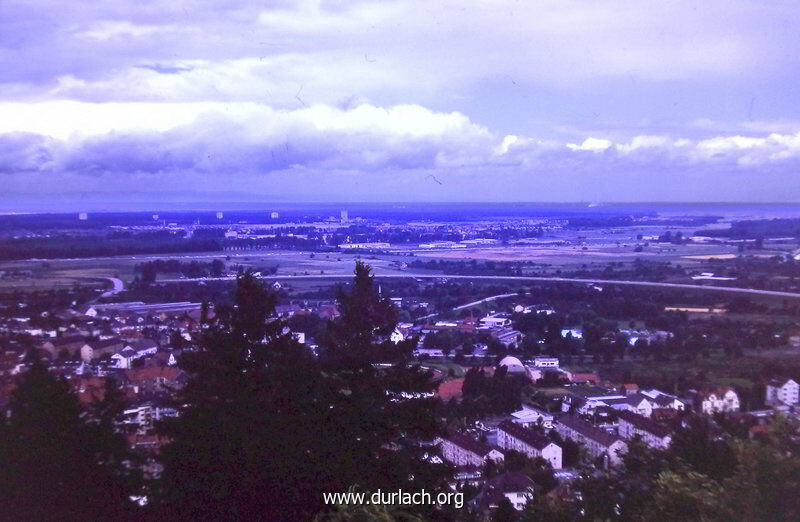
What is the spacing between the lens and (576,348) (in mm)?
11289

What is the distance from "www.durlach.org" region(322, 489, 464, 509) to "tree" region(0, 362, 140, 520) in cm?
165

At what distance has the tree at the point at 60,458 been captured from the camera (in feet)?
18.5

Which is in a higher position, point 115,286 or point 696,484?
point 115,286

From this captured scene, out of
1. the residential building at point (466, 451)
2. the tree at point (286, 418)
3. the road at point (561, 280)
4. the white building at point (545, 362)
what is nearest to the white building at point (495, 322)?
the white building at point (545, 362)

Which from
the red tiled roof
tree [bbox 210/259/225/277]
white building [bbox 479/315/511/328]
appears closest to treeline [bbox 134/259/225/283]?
tree [bbox 210/259/225/277]

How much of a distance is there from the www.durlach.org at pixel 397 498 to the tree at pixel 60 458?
165cm

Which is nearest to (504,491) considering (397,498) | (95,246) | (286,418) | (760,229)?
(397,498)

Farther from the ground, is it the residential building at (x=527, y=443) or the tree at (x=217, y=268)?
the tree at (x=217, y=268)

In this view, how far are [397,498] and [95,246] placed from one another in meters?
8.77

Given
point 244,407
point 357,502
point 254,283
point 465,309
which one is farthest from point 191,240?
point 357,502

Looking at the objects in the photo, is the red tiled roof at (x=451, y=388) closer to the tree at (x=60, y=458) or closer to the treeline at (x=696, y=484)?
the treeline at (x=696, y=484)

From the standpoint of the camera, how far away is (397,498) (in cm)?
547

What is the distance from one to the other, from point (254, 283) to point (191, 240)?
6546 mm

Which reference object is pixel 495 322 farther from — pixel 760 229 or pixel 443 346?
pixel 760 229
